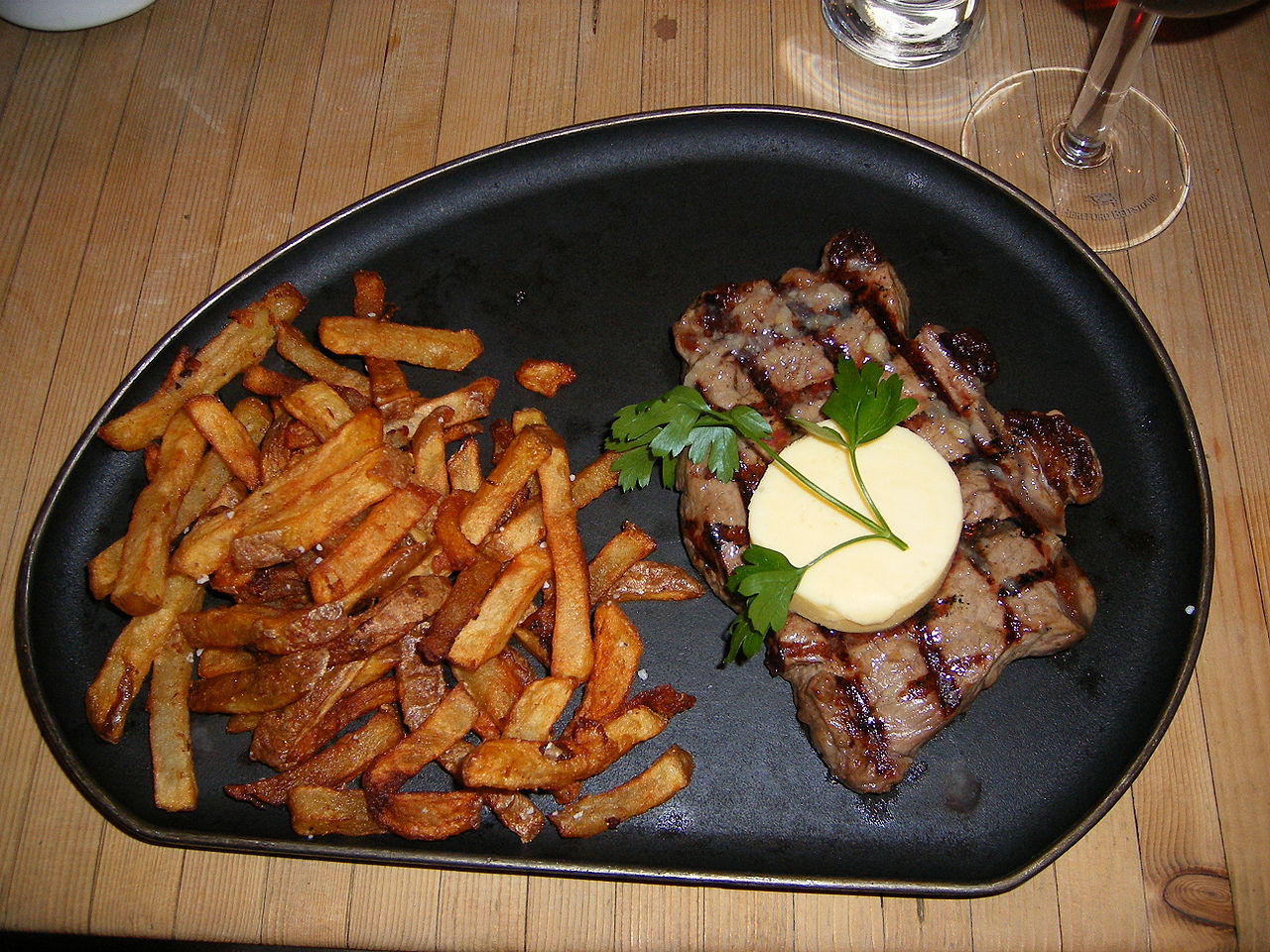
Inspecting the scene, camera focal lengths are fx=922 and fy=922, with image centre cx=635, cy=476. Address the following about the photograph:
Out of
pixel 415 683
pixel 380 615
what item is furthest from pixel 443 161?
pixel 415 683

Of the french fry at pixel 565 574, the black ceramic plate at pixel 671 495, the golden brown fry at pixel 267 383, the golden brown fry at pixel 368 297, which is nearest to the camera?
the french fry at pixel 565 574

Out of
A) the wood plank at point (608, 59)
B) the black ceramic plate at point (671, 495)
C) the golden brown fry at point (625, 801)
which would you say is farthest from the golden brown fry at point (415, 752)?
the wood plank at point (608, 59)

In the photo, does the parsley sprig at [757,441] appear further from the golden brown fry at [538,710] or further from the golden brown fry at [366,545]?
the golden brown fry at [366,545]

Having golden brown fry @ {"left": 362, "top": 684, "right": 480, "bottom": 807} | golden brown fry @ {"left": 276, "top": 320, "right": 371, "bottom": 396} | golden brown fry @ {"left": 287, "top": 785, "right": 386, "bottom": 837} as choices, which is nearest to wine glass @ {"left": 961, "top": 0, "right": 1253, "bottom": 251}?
golden brown fry @ {"left": 276, "top": 320, "right": 371, "bottom": 396}

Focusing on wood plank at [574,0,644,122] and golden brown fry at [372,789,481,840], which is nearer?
golden brown fry at [372,789,481,840]

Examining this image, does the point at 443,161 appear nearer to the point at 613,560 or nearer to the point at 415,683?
the point at 613,560

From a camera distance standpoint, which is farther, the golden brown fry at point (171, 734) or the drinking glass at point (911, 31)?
the drinking glass at point (911, 31)

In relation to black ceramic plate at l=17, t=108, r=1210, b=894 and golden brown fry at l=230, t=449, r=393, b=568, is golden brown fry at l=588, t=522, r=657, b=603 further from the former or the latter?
golden brown fry at l=230, t=449, r=393, b=568
